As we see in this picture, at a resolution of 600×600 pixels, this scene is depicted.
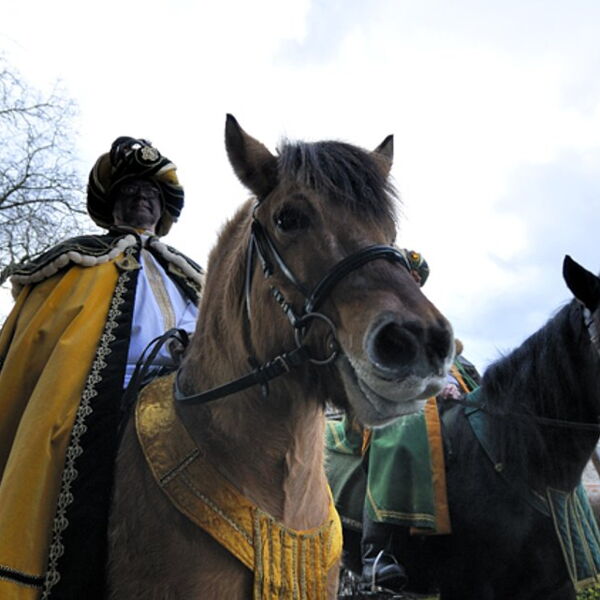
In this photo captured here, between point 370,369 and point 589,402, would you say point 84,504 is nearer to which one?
point 370,369

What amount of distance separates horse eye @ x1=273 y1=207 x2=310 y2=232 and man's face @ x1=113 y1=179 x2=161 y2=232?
5.38 feet

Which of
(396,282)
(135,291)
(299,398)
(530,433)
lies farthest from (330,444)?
(396,282)

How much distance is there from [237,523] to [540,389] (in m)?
2.67

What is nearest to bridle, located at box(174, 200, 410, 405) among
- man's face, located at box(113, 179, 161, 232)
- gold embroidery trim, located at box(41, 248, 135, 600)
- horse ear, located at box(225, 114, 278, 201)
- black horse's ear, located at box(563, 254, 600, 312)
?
horse ear, located at box(225, 114, 278, 201)

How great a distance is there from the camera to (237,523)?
2.14m

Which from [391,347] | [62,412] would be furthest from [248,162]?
[62,412]

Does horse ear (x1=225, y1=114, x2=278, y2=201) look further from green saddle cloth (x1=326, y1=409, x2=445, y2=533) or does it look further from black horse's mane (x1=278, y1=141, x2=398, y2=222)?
green saddle cloth (x1=326, y1=409, x2=445, y2=533)

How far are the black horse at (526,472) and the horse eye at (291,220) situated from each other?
250 centimetres

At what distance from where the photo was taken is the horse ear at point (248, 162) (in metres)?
2.35

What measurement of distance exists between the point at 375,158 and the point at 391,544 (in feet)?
9.43

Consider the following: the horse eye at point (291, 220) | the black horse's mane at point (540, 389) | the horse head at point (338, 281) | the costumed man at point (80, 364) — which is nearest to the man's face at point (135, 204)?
the costumed man at point (80, 364)

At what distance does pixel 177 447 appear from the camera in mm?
2287

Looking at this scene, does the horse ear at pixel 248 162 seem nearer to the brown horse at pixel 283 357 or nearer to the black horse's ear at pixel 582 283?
the brown horse at pixel 283 357

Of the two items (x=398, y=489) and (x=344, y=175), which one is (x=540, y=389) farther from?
(x=344, y=175)
